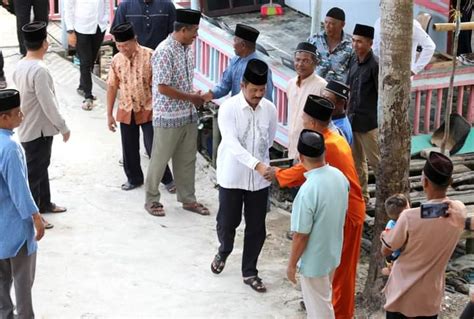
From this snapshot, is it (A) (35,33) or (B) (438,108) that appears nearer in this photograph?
(A) (35,33)

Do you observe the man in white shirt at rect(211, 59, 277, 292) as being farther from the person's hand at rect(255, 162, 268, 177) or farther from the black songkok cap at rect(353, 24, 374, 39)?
the black songkok cap at rect(353, 24, 374, 39)

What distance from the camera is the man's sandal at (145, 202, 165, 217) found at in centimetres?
805

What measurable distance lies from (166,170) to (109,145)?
1301 millimetres

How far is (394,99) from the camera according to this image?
6219 millimetres

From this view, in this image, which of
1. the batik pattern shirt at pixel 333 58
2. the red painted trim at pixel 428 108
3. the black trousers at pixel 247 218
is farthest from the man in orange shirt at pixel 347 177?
the red painted trim at pixel 428 108

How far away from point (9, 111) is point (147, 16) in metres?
3.58

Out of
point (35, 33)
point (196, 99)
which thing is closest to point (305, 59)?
point (196, 99)

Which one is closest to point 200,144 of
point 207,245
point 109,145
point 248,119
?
point 109,145

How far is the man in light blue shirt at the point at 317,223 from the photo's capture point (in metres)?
5.41

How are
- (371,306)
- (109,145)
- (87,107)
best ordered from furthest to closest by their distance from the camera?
(87,107) → (109,145) → (371,306)

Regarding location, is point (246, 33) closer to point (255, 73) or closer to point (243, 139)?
point (255, 73)

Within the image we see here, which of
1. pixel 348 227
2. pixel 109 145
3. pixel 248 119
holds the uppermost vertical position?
pixel 248 119

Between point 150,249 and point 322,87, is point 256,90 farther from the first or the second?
point 150,249

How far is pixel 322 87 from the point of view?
702 cm
